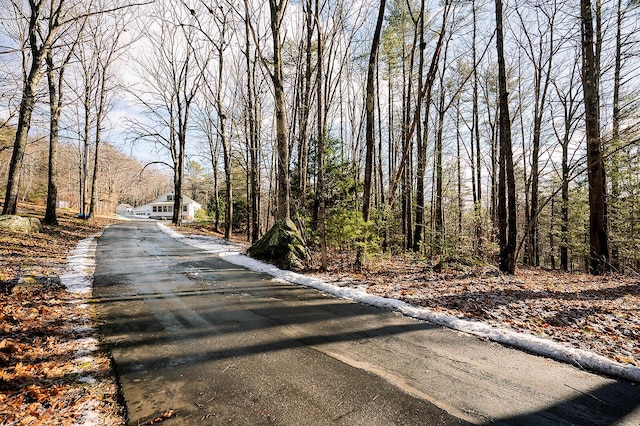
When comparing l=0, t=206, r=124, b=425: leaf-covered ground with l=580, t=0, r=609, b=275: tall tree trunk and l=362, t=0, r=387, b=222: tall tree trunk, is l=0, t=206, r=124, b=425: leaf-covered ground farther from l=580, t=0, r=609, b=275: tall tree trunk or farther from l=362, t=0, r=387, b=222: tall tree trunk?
l=580, t=0, r=609, b=275: tall tree trunk

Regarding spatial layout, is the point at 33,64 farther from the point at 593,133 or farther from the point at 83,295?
the point at 593,133

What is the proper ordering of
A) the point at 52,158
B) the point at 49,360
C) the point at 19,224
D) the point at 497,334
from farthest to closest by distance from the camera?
the point at 52,158
the point at 19,224
the point at 497,334
the point at 49,360

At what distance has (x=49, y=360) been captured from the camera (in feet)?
10.1

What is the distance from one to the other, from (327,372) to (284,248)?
5.98 metres

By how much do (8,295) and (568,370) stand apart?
8085 mm

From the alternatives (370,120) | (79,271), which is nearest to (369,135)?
(370,120)

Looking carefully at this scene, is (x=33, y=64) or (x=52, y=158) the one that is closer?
(x=33, y=64)

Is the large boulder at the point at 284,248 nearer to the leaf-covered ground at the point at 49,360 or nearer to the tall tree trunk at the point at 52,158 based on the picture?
the leaf-covered ground at the point at 49,360

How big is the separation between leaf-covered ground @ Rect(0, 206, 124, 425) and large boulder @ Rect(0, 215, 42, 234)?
6.60 meters

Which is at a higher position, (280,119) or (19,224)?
(280,119)

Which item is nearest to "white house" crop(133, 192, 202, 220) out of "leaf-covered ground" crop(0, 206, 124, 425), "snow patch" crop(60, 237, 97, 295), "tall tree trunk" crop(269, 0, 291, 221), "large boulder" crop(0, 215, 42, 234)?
"large boulder" crop(0, 215, 42, 234)

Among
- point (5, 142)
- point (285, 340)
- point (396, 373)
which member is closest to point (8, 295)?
point (285, 340)

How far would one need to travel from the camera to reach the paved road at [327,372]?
7.80 feet

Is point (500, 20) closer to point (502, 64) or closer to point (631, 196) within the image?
point (502, 64)
